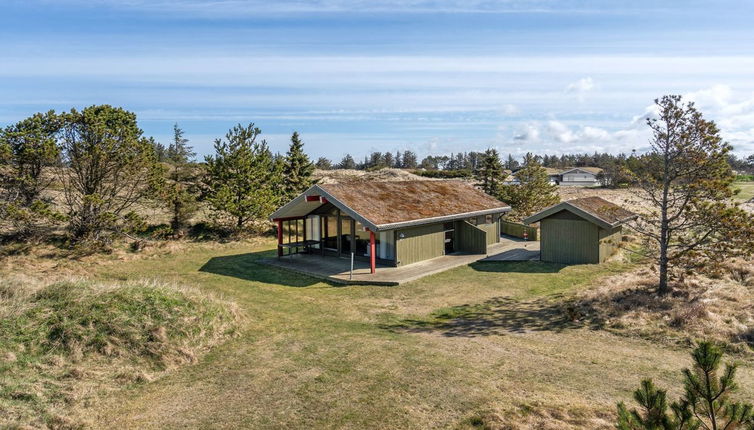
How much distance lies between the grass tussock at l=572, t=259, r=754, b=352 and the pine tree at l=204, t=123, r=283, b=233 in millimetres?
19839

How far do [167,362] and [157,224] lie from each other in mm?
22115

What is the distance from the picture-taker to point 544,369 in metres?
9.56

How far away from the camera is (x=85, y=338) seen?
10141mm

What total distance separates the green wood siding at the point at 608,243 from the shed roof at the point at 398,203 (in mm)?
6082

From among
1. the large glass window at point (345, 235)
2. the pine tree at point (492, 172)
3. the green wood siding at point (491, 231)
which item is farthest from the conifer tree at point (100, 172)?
the pine tree at point (492, 172)

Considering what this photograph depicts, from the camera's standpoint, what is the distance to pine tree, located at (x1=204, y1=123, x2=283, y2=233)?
28.2 meters

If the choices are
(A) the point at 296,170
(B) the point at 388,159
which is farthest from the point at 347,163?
(A) the point at 296,170

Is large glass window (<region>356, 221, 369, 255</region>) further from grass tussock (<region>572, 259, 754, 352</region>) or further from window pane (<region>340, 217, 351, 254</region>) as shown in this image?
grass tussock (<region>572, 259, 754, 352</region>)

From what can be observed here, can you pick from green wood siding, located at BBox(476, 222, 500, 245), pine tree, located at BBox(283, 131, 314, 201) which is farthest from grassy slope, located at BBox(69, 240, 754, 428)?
pine tree, located at BBox(283, 131, 314, 201)

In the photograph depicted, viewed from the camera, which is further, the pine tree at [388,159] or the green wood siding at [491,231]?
the pine tree at [388,159]

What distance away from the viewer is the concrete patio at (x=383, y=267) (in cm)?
1893

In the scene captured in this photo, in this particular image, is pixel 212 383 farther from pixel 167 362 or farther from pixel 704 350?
pixel 704 350

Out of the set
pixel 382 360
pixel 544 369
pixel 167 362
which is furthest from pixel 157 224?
pixel 544 369

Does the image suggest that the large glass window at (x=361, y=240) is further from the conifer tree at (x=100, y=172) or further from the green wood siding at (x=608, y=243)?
the conifer tree at (x=100, y=172)
